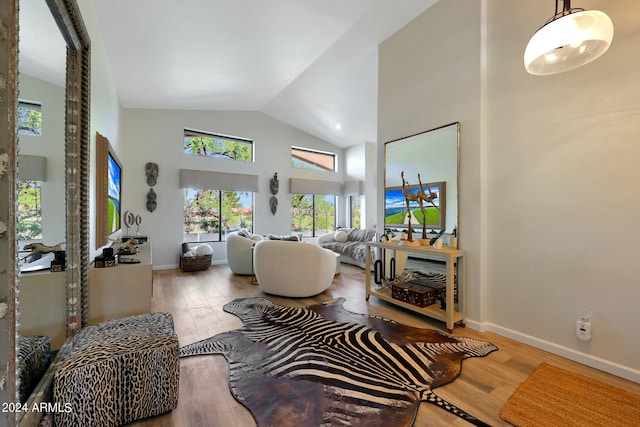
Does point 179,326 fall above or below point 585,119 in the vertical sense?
below

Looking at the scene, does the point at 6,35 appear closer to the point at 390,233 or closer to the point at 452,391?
the point at 452,391

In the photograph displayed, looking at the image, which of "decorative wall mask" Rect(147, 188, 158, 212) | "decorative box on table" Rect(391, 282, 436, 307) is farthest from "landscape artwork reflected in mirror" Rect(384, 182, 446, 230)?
"decorative wall mask" Rect(147, 188, 158, 212)

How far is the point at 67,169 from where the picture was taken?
5.74ft

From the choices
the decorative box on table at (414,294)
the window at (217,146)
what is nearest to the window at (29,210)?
the decorative box on table at (414,294)

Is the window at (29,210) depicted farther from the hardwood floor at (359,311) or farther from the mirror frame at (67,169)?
the hardwood floor at (359,311)

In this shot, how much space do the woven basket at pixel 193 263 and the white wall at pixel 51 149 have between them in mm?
3635

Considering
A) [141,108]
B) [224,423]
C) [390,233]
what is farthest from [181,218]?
[224,423]

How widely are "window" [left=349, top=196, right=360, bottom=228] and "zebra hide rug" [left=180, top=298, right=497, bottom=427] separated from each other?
15.9ft

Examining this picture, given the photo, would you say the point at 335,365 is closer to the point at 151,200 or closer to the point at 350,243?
the point at 350,243

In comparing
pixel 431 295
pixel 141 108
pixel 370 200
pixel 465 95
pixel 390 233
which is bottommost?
pixel 431 295

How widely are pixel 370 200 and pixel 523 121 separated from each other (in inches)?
190

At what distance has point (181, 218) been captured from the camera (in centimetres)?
569

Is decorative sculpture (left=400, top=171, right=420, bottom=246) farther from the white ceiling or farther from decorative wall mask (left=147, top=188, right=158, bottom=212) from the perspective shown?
decorative wall mask (left=147, top=188, right=158, bottom=212)

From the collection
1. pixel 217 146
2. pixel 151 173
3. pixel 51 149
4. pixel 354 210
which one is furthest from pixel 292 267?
pixel 354 210
